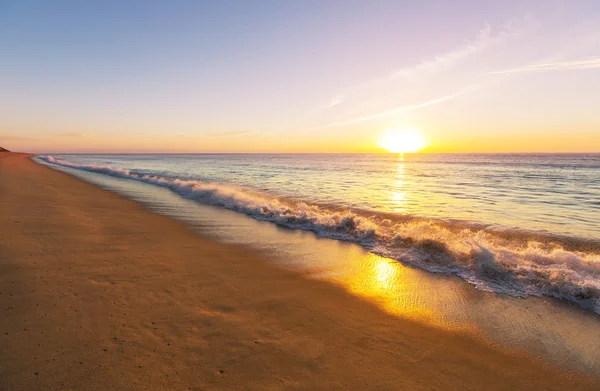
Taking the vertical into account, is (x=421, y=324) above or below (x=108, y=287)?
below

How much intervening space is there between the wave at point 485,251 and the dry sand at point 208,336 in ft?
10.3

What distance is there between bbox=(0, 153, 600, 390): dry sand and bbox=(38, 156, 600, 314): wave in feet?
10.3

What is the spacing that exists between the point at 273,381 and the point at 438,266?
605cm

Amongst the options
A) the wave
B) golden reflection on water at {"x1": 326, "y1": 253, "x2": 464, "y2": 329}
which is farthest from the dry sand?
the wave

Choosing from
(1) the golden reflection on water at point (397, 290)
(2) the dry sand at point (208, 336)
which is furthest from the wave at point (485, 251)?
(2) the dry sand at point (208, 336)

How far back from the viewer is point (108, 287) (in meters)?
5.68

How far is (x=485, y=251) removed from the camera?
7879 millimetres

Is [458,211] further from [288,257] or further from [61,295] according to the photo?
[61,295]

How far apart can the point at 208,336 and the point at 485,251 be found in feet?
23.6

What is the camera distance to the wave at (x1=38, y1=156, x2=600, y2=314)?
671cm

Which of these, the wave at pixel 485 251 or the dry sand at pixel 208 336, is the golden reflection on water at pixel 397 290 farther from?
the wave at pixel 485 251

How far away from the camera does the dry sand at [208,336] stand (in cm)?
361

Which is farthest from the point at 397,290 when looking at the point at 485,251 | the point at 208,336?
the point at 208,336

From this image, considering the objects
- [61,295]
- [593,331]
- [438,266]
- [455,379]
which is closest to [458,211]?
[438,266]
